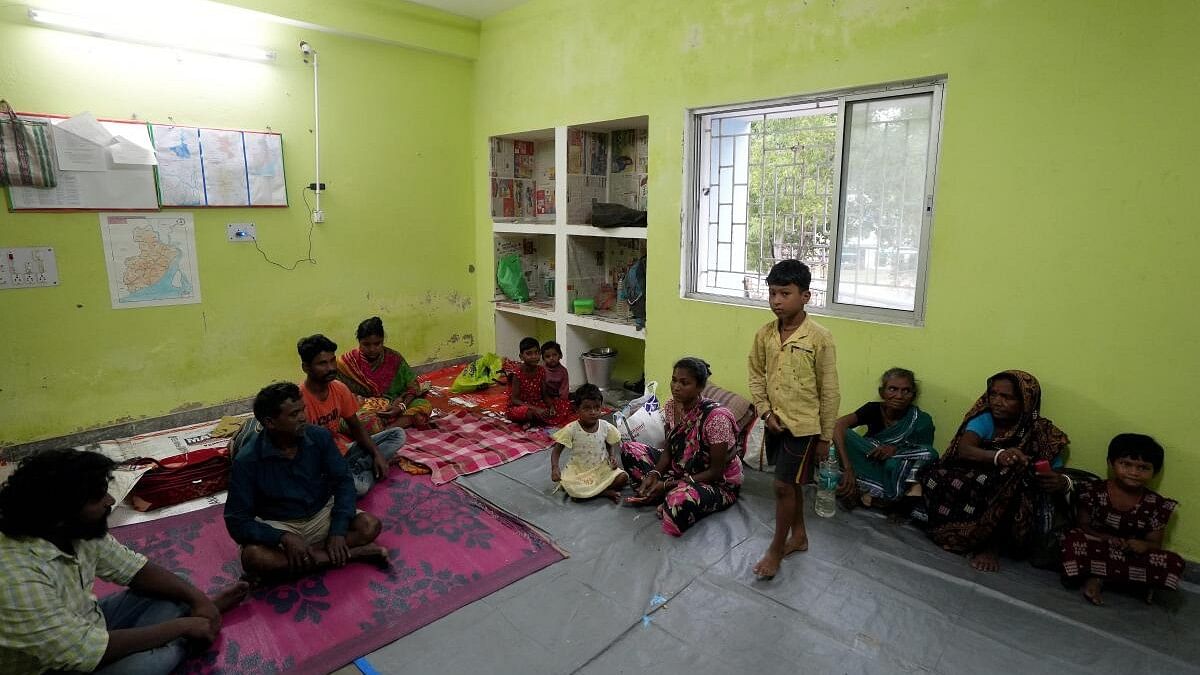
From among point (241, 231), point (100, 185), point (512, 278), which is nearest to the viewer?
point (100, 185)

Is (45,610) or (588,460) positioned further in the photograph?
(588,460)

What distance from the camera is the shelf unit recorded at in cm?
504

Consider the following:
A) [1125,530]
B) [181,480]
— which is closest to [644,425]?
[1125,530]

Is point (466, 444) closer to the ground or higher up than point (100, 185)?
closer to the ground

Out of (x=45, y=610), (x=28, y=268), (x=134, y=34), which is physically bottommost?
(x=45, y=610)

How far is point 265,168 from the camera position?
4.69 m

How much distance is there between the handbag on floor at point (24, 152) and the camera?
3.69 m

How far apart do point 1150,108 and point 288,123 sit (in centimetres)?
507

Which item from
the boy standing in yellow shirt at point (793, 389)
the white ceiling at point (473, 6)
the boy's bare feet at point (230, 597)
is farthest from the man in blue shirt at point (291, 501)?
the white ceiling at point (473, 6)

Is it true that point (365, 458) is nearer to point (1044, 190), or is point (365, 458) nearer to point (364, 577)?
point (364, 577)

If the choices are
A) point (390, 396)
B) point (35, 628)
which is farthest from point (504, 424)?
point (35, 628)

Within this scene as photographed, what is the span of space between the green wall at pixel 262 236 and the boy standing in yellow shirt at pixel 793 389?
3.81 m

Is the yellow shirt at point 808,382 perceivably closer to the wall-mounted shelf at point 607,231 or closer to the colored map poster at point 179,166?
the wall-mounted shelf at point 607,231

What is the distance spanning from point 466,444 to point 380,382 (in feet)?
2.45
